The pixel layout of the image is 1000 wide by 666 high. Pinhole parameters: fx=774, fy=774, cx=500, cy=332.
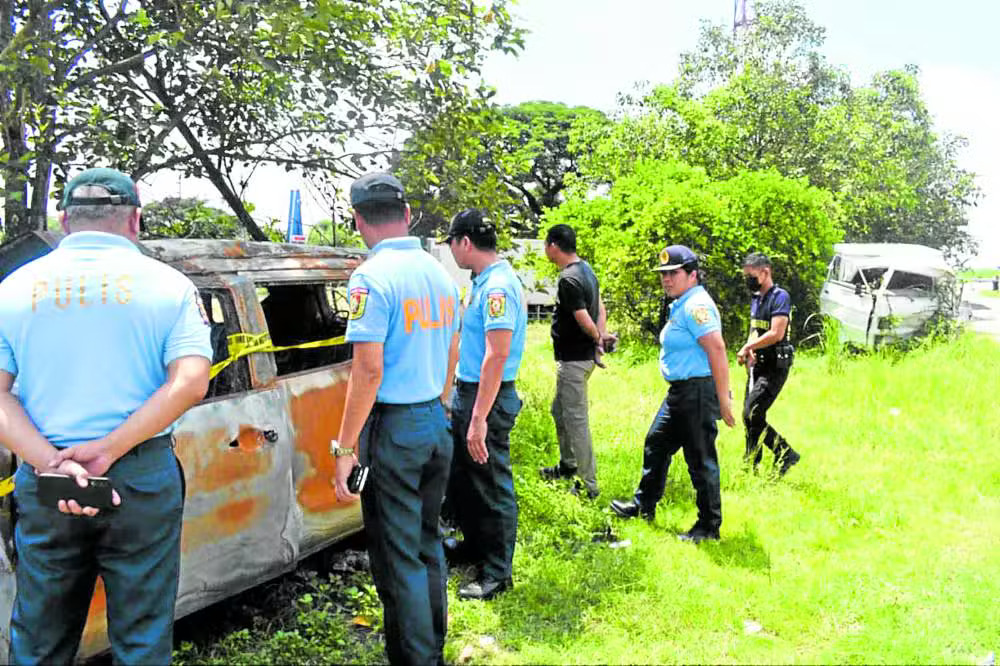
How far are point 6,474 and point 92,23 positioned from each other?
4.37 meters

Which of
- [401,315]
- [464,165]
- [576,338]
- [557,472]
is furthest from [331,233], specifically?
[401,315]

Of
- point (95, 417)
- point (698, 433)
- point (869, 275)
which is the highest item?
point (95, 417)

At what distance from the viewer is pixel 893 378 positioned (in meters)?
9.16

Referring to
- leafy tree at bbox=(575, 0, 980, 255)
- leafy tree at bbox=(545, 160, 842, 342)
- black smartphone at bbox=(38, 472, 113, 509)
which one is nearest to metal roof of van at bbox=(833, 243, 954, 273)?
leafy tree at bbox=(545, 160, 842, 342)

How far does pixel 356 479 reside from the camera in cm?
285

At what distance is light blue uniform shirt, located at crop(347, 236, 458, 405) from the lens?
9.31ft

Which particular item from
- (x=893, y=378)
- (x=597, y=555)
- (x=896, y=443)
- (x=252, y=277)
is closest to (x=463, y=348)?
(x=252, y=277)

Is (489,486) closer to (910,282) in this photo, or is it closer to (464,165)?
(464,165)

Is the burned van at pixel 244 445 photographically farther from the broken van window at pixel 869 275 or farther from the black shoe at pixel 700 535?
the broken van window at pixel 869 275

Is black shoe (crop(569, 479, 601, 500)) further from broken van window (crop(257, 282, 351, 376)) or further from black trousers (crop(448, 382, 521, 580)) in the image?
broken van window (crop(257, 282, 351, 376))

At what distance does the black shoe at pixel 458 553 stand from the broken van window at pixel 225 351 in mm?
1627

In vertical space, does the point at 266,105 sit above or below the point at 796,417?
above

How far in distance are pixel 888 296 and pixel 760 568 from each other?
829cm

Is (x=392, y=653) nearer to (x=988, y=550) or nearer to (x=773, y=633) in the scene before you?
(x=773, y=633)
